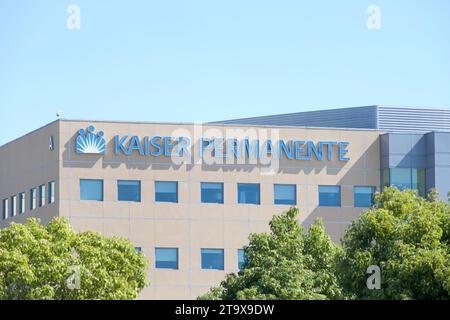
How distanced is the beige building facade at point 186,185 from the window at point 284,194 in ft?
0.19

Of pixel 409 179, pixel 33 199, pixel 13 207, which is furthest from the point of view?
pixel 13 207

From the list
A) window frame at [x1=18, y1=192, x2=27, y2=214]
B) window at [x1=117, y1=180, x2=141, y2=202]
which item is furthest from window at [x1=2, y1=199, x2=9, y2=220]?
window at [x1=117, y1=180, x2=141, y2=202]

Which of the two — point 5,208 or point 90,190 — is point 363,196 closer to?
point 90,190

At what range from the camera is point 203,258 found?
72000 mm

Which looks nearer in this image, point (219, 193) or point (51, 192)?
point (51, 192)

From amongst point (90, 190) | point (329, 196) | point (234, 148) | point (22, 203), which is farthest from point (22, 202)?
point (329, 196)

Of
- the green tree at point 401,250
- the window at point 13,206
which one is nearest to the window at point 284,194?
the window at point 13,206

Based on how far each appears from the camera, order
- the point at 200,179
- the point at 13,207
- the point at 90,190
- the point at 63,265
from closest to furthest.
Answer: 1. the point at 63,265
2. the point at 90,190
3. the point at 200,179
4. the point at 13,207

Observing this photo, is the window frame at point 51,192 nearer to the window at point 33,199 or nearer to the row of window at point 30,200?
the row of window at point 30,200

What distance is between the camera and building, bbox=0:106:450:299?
70.8 meters

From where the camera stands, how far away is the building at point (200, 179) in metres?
70.8

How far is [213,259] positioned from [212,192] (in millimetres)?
3860

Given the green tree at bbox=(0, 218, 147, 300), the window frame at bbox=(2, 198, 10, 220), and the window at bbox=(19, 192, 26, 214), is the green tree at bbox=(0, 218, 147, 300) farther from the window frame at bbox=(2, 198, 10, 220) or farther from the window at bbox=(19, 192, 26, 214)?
the window frame at bbox=(2, 198, 10, 220)

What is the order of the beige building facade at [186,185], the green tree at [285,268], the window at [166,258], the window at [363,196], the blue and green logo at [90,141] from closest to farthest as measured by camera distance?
the green tree at [285,268], the blue and green logo at [90,141], the beige building facade at [186,185], the window at [166,258], the window at [363,196]
